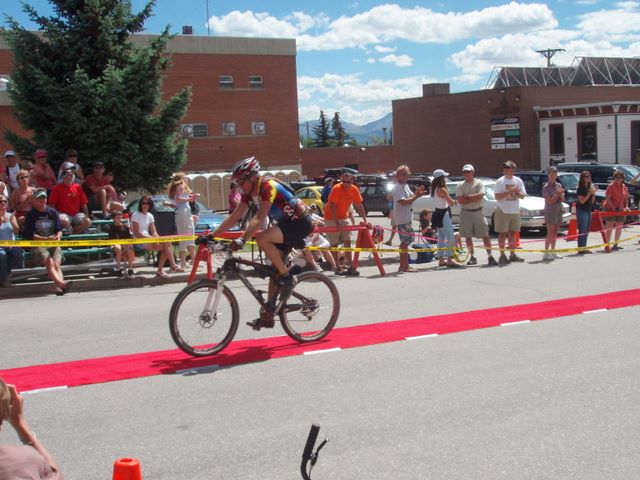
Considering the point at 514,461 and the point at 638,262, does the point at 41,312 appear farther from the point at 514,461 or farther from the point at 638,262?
the point at 638,262

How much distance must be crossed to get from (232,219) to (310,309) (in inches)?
51.1

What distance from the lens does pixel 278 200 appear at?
773 centimetres

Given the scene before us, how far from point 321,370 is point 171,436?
2.00 meters

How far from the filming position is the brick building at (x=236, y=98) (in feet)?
146

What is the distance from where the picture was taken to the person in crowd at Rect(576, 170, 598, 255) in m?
16.5

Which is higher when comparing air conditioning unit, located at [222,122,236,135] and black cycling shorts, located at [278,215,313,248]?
air conditioning unit, located at [222,122,236,135]

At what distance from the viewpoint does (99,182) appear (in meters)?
15.8

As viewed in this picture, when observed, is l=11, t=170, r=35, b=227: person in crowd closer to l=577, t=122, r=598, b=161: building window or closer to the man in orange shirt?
the man in orange shirt

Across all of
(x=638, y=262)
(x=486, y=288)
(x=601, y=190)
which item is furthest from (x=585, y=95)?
(x=486, y=288)

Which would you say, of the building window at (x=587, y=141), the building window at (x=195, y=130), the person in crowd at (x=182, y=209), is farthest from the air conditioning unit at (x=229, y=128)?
the person in crowd at (x=182, y=209)

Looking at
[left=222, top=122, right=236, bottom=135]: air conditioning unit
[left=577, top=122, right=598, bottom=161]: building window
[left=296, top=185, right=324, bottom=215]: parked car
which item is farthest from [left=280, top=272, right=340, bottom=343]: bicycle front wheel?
[left=577, top=122, right=598, bottom=161]: building window

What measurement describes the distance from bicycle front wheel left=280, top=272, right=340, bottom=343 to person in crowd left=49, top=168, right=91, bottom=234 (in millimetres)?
7053

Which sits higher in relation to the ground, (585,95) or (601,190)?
(585,95)

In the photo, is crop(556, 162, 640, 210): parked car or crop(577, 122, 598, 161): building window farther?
crop(577, 122, 598, 161): building window
